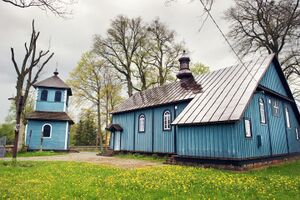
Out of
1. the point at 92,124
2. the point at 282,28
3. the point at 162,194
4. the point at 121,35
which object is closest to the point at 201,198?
the point at 162,194

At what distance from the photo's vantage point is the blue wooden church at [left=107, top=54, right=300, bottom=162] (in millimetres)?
10836

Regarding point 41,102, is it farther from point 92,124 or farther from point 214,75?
point 214,75

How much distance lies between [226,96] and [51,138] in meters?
18.3

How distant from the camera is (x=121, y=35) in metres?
28.3

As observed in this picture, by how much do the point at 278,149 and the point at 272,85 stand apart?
4.03m

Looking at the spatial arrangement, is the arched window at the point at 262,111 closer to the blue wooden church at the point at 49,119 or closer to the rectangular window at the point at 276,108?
the rectangular window at the point at 276,108

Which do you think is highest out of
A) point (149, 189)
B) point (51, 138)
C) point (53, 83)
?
point (53, 83)

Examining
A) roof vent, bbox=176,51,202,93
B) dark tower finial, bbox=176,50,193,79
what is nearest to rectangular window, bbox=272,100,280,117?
roof vent, bbox=176,51,202,93

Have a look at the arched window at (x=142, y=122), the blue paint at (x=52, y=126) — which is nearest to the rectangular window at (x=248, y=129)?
the arched window at (x=142, y=122)

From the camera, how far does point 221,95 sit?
12.6 metres

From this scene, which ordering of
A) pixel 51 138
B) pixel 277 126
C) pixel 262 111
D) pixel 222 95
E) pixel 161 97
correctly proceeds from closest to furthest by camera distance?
pixel 222 95, pixel 262 111, pixel 277 126, pixel 161 97, pixel 51 138

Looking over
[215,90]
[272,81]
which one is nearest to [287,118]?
[272,81]

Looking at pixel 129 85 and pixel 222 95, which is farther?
pixel 129 85

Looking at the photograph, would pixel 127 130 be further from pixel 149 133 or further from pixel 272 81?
pixel 272 81
